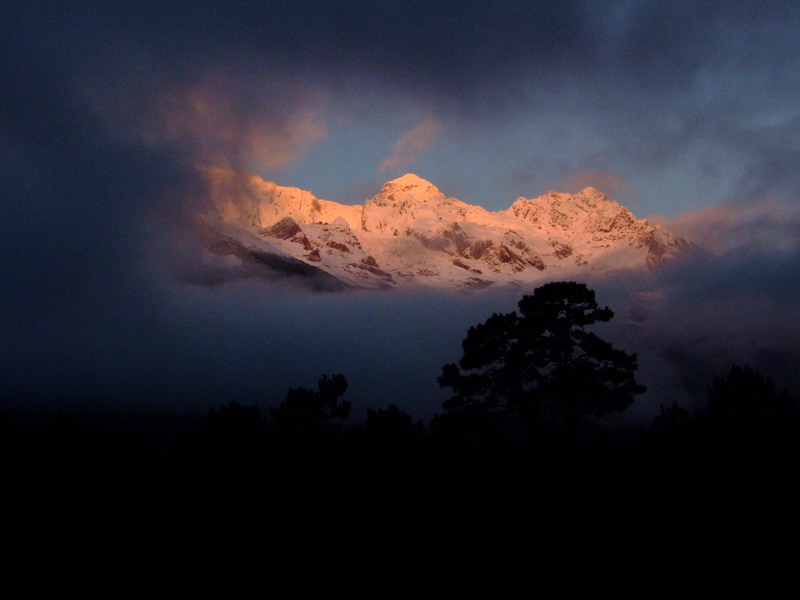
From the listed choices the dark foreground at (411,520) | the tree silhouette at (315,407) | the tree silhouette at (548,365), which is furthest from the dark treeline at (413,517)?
the tree silhouette at (315,407)

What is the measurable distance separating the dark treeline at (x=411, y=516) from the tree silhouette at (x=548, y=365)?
419cm

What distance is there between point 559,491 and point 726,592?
21.8 feet

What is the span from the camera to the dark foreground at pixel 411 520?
15211mm

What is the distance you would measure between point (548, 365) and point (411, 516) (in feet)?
56.0

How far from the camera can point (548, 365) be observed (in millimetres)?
34312

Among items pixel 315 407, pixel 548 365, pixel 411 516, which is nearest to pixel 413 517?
pixel 411 516

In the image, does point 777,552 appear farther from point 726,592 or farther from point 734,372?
point 734,372

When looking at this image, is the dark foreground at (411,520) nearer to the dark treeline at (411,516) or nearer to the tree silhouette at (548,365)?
the dark treeline at (411,516)

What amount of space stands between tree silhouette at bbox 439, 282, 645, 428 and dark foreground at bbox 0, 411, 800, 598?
257 inches

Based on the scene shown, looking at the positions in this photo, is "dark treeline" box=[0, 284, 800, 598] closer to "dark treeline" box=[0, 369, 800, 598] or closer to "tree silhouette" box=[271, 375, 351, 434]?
"dark treeline" box=[0, 369, 800, 598]

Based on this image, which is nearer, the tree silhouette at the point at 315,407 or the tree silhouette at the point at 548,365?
the tree silhouette at the point at 548,365

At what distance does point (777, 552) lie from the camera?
1566 centimetres

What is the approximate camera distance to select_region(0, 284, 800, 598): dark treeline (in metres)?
15.2

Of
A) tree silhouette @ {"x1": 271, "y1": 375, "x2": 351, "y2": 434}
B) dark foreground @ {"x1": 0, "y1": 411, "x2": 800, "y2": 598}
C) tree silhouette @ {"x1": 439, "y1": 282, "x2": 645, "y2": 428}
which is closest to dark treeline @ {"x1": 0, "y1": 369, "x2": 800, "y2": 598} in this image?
dark foreground @ {"x1": 0, "y1": 411, "x2": 800, "y2": 598}
